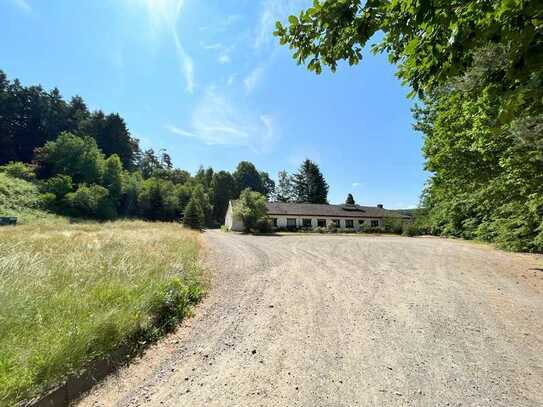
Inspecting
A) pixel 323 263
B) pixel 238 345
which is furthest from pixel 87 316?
pixel 323 263

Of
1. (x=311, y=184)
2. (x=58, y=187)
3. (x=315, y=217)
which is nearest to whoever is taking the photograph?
(x=315, y=217)

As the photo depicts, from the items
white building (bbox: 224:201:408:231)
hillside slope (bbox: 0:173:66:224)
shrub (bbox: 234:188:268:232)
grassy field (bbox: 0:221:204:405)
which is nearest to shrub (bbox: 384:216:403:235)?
white building (bbox: 224:201:408:231)

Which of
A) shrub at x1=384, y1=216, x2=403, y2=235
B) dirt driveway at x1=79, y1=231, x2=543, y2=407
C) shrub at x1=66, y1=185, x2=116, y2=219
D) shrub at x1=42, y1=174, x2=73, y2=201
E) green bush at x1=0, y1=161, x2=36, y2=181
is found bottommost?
dirt driveway at x1=79, y1=231, x2=543, y2=407

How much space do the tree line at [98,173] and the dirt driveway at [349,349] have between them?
24961 mm

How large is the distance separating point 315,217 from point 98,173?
4043cm

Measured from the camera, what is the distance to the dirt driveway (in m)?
2.38

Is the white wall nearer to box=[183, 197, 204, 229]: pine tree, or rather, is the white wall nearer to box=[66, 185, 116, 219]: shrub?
box=[183, 197, 204, 229]: pine tree

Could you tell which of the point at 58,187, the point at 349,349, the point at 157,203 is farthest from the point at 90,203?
the point at 349,349

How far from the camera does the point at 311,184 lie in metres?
58.1

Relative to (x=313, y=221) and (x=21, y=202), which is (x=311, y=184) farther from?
(x=21, y=202)

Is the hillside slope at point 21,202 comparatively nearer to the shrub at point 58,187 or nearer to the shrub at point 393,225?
the shrub at point 58,187

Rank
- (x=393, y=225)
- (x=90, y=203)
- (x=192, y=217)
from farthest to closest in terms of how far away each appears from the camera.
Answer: (x=90, y=203) < (x=393, y=225) < (x=192, y=217)

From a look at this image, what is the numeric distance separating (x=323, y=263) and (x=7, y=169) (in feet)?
173

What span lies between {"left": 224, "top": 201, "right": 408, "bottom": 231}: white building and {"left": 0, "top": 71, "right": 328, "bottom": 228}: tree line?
16.5 feet
